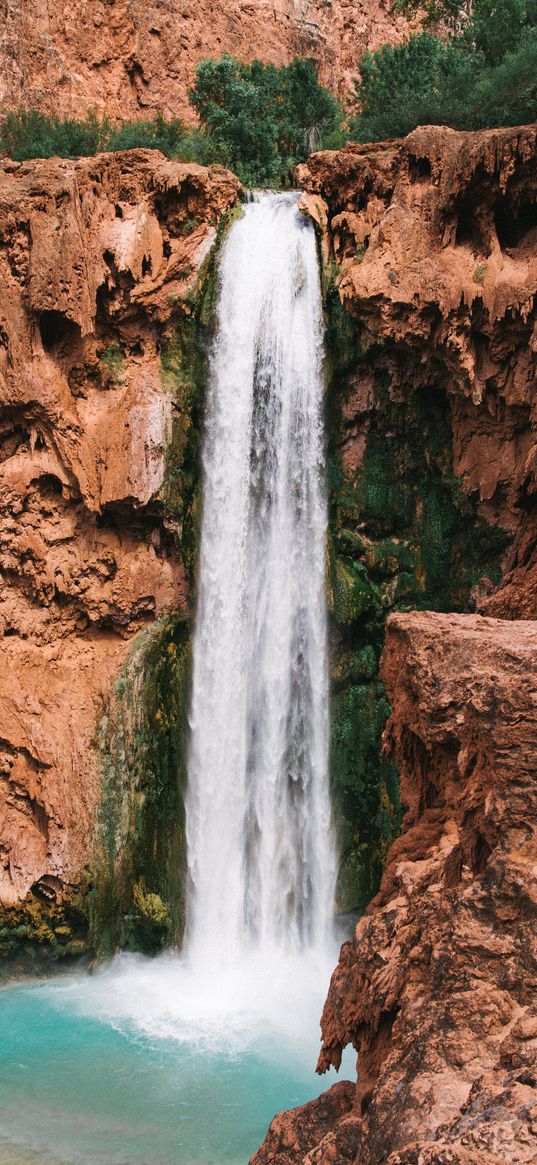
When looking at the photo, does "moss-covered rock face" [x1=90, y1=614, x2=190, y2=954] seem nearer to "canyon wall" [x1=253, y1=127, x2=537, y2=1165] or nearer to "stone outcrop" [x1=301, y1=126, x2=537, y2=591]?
"canyon wall" [x1=253, y1=127, x2=537, y2=1165]

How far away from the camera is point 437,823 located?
582cm

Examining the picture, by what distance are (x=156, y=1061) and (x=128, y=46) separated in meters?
25.0

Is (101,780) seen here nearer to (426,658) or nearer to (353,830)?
(353,830)

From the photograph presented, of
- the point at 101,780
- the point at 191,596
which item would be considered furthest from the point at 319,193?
the point at 101,780

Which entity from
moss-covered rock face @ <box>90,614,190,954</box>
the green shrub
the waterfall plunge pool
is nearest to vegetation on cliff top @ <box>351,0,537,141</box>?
the green shrub

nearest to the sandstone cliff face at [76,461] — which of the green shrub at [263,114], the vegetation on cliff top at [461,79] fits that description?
the vegetation on cliff top at [461,79]

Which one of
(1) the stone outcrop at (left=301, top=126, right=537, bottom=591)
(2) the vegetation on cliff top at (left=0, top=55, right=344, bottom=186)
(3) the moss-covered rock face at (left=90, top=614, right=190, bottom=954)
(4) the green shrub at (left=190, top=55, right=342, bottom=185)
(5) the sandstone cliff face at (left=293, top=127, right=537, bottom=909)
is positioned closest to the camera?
(1) the stone outcrop at (left=301, top=126, right=537, bottom=591)

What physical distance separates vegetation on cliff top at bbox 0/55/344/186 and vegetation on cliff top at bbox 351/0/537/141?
1.51 metres

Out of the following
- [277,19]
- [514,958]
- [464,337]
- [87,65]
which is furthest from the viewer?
[277,19]

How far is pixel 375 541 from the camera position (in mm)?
16625

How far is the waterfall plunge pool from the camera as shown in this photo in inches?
410

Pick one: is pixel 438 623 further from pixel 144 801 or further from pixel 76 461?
pixel 76 461

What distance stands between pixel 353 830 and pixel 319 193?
421 inches

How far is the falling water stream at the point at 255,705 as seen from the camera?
45.4ft
